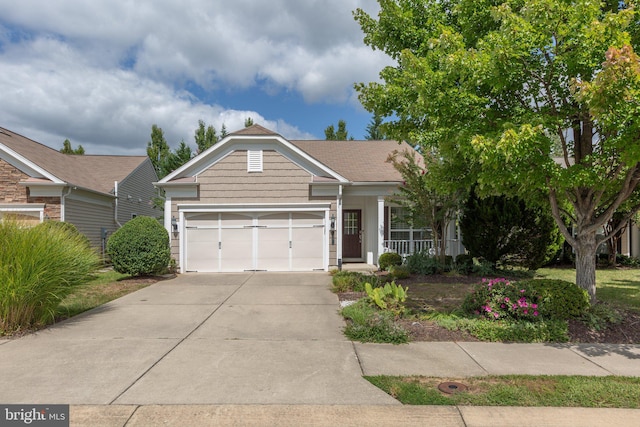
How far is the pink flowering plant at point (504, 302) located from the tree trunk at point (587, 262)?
1.23 m

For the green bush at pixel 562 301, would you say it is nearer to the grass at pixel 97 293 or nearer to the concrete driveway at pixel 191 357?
the concrete driveway at pixel 191 357

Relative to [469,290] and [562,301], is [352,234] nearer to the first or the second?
[469,290]

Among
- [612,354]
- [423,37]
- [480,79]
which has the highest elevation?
[423,37]

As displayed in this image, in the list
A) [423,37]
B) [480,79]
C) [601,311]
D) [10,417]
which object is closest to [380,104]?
[423,37]

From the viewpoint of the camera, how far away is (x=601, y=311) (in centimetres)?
614

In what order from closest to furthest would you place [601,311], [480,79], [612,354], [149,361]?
[149,361] < [612,354] < [480,79] < [601,311]

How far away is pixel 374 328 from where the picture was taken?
226 inches

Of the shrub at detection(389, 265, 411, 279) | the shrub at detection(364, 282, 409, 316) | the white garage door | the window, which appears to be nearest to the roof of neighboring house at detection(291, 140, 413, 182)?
the window

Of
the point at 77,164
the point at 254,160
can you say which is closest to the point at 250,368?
the point at 254,160

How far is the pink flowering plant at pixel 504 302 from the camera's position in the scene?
5.96 metres

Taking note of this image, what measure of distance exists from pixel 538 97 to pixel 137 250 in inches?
430

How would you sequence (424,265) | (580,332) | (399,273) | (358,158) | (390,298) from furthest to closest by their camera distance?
1. (358,158)
2. (424,265)
3. (399,273)
4. (390,298)
5. (580,332)

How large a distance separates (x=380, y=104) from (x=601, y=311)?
18.2ft

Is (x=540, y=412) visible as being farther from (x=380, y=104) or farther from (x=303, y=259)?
(x=303, y=259)
